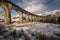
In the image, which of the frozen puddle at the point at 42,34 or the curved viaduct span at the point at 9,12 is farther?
the curved viaduct span at the point at 9,12

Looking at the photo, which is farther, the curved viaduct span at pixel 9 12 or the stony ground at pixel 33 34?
the curved viaduct span at pixel 9 12

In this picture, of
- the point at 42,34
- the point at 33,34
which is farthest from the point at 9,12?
the point at 42,34

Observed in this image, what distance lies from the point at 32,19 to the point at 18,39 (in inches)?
407

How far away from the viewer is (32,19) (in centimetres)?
1430

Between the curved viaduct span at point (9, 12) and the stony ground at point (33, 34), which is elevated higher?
the curved viaduct span at point (9, 12)

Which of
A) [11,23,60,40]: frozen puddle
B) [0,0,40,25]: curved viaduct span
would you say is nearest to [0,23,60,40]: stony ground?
[11,23,60,40]: frozen puddle

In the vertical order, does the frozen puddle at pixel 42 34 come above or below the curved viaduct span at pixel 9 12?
below

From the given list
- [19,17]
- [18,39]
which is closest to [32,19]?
[19,17]

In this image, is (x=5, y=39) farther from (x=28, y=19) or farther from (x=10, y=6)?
(x=28, y=19)

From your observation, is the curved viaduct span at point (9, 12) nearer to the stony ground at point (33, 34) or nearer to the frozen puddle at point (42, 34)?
the frozen puddle at point (42, 34)

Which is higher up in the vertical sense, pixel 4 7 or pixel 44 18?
pixel 4 7

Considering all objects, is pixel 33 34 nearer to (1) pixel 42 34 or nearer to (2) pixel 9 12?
(1) pixel 42 34

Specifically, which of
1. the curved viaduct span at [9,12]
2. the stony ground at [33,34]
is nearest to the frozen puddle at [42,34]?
the stony ground at [33,34]

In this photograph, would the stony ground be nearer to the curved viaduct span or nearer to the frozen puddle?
the frozen puddle
